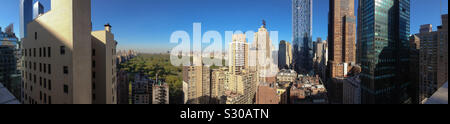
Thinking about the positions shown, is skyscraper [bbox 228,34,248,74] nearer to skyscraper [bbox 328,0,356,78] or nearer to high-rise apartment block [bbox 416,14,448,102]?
skyscraper [bbox 328,0,356,78]

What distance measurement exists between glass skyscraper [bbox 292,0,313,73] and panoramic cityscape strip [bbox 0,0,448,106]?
0.13 metres

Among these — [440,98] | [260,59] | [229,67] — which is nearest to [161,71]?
[229,67]

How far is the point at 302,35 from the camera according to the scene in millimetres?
14672

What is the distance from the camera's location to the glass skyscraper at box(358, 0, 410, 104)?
384 inches

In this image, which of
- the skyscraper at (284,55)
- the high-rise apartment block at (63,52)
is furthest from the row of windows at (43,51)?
the skyscraper at (284,55)

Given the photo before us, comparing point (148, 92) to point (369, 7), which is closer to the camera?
point (148, 92)

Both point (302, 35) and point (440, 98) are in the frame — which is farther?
point (302, 35)

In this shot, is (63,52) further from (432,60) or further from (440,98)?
(432,60)

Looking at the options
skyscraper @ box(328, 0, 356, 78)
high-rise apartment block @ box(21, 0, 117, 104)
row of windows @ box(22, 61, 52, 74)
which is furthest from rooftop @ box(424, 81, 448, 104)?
skyscraper @ box(328, 0, 356, 78)

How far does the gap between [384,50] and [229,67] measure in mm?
10436

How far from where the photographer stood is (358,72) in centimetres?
1137
